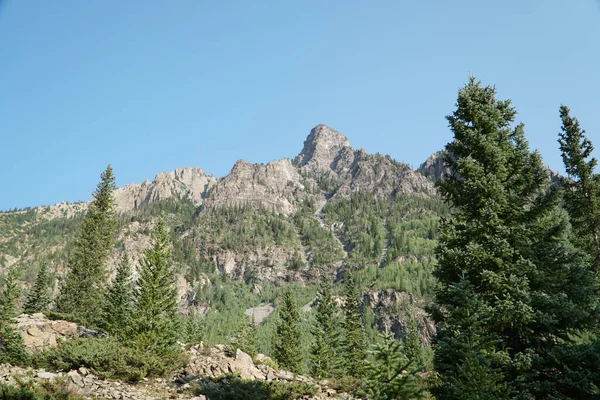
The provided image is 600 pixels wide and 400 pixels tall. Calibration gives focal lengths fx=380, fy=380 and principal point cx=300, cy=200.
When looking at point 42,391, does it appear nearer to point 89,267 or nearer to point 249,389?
point 249,389

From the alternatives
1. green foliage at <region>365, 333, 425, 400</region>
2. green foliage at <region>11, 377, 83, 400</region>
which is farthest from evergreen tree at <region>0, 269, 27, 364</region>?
green foliage at <region>365, 333, 425, 400</region>

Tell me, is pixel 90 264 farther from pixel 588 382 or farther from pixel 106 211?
pixel 588 382

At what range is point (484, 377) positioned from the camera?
34.6 feet

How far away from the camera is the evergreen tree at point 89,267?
4112 centimetres

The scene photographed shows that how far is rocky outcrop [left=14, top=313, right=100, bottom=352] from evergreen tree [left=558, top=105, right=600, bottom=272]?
35532mm

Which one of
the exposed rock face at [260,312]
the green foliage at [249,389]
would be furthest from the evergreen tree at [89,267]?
the exposed rock face at [260,312]

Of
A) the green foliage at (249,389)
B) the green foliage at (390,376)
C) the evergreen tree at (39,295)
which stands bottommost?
the green foliage at (249,389)

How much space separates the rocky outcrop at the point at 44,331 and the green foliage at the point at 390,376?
72.7 ft

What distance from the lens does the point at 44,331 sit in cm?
2712

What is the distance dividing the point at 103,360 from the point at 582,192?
33.0m

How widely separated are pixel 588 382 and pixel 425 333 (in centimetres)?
15360

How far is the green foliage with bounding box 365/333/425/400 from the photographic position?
8812 mm

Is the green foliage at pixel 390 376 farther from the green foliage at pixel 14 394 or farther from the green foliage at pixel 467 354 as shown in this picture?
the green foliage at pixel 14 394

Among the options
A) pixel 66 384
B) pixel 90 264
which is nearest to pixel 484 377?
pixel 66 384
